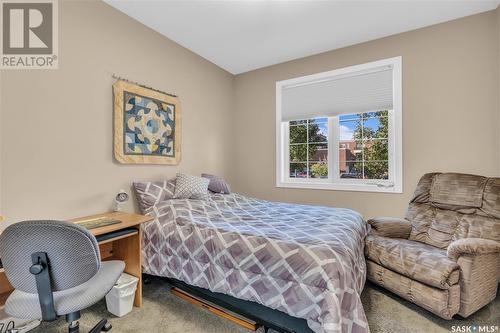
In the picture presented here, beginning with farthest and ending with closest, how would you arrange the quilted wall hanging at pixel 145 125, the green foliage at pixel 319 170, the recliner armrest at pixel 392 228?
1. the green foliage at pixel 319 170
2. the quilted wall hanging at pixel 145 125
3. the recliner armrest at pixel 392 228

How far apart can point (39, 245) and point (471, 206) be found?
3152 mm

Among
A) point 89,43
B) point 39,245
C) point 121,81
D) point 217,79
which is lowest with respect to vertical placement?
point 39,245

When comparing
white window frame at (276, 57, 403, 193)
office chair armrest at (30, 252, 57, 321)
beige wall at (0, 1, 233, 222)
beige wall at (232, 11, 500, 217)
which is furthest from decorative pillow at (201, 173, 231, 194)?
office chair armrest at (30, 252, 57, 321)

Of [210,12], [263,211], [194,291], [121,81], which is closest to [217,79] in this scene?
[210,12]

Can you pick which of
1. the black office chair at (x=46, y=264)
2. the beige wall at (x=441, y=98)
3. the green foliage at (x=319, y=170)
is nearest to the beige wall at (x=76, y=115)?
the black office chair at (x=46, y=264)

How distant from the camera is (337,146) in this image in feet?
11.1

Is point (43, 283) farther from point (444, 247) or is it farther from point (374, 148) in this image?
point (374, 148)

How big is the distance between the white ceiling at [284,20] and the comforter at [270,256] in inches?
77.4

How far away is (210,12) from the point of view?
2488 mm

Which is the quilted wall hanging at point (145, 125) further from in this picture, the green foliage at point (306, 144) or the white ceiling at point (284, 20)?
the green foliage at point (306, 144)

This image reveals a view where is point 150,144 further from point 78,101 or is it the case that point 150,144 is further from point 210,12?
point 210,12

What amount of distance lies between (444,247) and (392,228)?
42cm

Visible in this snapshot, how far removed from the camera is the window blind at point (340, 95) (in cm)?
299

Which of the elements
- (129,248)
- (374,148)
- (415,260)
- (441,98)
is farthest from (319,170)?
(129,248)
